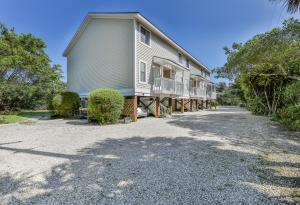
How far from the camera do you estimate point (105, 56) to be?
49.8ft

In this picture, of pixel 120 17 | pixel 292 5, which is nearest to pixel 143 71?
pixel 120 17

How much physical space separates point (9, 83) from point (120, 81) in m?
13.5

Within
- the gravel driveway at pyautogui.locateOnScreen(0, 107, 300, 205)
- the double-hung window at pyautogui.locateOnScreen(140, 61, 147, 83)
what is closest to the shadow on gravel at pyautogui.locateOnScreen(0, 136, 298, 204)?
the gravel driveway at pyautogui.locateOnScreen(0, 107, 300, 205)

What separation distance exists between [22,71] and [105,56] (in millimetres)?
12055

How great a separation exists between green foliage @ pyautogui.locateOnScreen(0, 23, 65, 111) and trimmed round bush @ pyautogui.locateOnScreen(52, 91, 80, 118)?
143 inches

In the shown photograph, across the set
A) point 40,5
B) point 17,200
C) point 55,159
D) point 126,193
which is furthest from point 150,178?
point 40,5

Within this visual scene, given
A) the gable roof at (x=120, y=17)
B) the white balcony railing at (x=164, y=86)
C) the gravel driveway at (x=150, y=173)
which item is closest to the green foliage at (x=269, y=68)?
the gravel driveway at (x=150, y=173)

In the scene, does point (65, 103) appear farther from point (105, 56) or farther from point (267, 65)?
point (267, 65)

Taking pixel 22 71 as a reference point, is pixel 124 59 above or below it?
below

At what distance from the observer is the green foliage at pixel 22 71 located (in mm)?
18656

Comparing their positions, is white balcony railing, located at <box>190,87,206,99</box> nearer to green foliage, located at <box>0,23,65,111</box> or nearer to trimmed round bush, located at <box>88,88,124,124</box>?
trimmed round bush, located at <box>88,88,124,124</box>

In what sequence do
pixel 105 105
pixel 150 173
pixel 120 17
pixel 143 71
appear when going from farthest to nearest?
pixel 143 71, pixel 120 17, pixel 105 105, pixel 150 173

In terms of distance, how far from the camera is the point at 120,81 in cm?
1424

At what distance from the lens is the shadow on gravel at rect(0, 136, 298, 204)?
2943 millimetres
